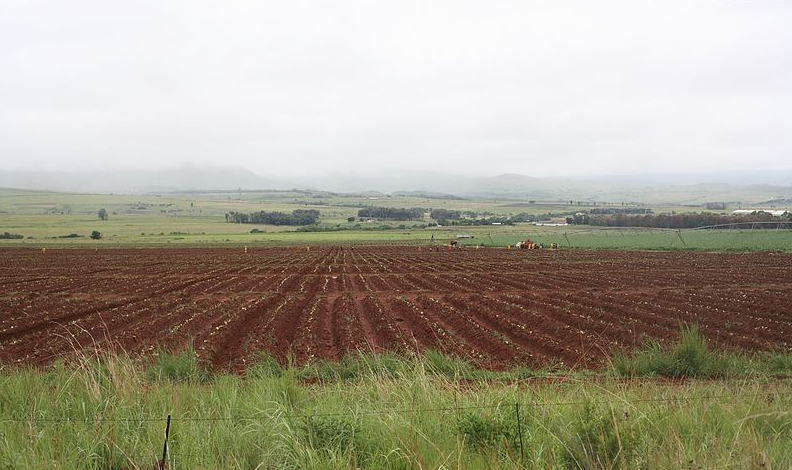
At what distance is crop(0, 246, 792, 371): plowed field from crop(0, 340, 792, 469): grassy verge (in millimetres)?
1689

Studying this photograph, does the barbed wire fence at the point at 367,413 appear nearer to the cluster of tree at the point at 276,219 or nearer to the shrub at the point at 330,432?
the shrub at the point at 330,432

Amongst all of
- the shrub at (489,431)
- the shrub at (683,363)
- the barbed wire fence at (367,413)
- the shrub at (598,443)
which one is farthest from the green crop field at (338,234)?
the shrub at (489,431)

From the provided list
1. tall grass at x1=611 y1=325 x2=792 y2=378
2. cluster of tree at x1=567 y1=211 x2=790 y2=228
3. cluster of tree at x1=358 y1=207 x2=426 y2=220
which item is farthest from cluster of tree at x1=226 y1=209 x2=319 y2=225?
tall grass at x1=611 y1=325 x2=792 y2=378

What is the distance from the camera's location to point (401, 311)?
17984 millimetres

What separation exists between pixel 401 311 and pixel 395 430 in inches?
541

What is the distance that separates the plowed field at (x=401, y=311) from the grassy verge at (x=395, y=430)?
1689 millimetres

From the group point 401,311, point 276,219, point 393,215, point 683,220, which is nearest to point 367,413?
point 401,311

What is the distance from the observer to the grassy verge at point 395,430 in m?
3.85

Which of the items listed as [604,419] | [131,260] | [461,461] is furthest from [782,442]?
[131,260]

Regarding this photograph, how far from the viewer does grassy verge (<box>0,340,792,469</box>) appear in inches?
Answer: 152

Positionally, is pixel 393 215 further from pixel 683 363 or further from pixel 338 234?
pixel 683 363

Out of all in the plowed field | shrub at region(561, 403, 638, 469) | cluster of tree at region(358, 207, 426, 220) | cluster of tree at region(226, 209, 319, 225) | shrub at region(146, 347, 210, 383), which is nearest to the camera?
shrub at region(561, 403, 638, 469)

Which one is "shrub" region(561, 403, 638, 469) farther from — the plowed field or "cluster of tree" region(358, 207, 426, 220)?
"cluster of tree" region(358, 207, 426, 220)

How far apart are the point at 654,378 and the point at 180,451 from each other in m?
7.42
